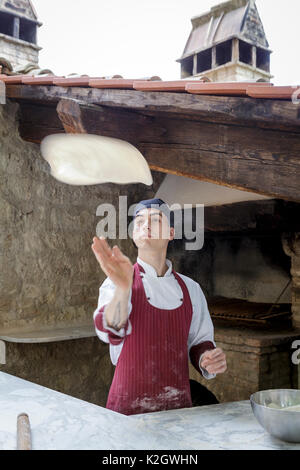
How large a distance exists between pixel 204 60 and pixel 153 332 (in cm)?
1311

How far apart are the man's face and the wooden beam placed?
70cm

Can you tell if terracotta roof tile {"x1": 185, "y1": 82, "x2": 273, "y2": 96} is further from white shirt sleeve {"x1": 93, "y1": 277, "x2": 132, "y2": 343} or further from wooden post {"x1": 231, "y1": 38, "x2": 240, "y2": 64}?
wooden post {"x1": 231, "y1": 38, "x2": 240, "y2": 64}

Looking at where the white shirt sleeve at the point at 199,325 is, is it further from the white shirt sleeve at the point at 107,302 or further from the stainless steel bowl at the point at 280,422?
the stainless steel bowl at the point at 280,422

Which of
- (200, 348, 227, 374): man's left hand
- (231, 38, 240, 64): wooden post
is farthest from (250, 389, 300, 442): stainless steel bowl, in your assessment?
(231, 38, 240, 64): wooden post

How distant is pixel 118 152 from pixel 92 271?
5.49 feet

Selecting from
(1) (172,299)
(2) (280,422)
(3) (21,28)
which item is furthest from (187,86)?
(3) (21,28)

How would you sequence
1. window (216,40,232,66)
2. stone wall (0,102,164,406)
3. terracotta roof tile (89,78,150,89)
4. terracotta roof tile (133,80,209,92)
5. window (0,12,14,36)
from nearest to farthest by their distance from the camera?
1. terracotta roof tile (133,80,209,92)
2. terracotta roof tile (89,78,150,89)
3. stone wall (0,102,164,406)
4. window (0,12,14,36)
5. window (216,40,232,66)

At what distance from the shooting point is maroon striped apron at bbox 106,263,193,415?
2.05 m

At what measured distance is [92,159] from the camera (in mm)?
3453

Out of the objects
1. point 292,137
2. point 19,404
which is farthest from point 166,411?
point 292,137

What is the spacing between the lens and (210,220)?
16.3 ft

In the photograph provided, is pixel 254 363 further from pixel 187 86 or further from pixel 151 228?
pixel 187 86

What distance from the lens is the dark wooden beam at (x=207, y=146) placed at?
253cm
